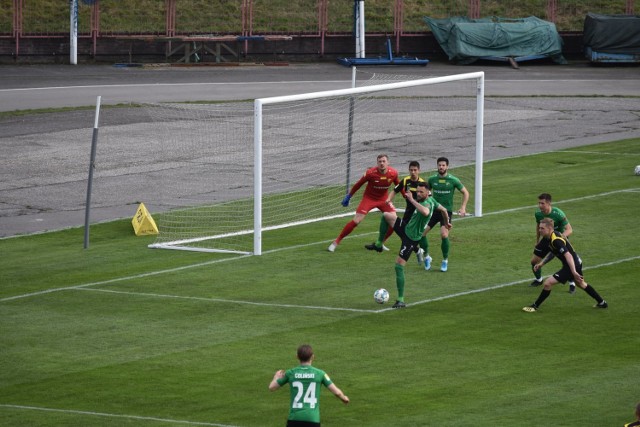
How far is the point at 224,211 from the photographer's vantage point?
31141 mm

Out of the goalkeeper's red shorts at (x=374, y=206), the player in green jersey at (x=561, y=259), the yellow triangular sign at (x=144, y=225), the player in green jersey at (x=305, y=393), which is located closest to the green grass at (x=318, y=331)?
the yellow triangular sign at (x=144, y=225)

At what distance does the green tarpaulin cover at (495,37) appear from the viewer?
57.4m

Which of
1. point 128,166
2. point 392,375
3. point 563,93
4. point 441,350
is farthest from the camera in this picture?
point 563,93

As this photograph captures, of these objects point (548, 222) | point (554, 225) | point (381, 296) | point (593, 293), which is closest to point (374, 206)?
point (381, 296)

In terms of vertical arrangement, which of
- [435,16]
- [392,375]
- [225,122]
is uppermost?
[435,16]

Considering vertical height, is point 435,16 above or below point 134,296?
above

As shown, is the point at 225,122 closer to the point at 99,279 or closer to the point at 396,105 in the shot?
the point at 396,105

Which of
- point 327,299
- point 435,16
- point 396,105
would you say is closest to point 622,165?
point 396,105

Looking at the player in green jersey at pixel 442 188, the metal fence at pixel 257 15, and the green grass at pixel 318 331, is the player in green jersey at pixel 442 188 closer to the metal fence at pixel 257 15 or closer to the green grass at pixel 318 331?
the green grass at pixel 318 331

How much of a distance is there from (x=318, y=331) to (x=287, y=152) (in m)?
17.3

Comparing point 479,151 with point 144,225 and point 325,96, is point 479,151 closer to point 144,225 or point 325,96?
point 325,96

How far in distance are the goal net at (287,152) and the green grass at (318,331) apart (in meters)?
1.07

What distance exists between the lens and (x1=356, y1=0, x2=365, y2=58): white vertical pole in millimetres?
55591

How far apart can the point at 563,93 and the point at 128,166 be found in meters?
20.4
